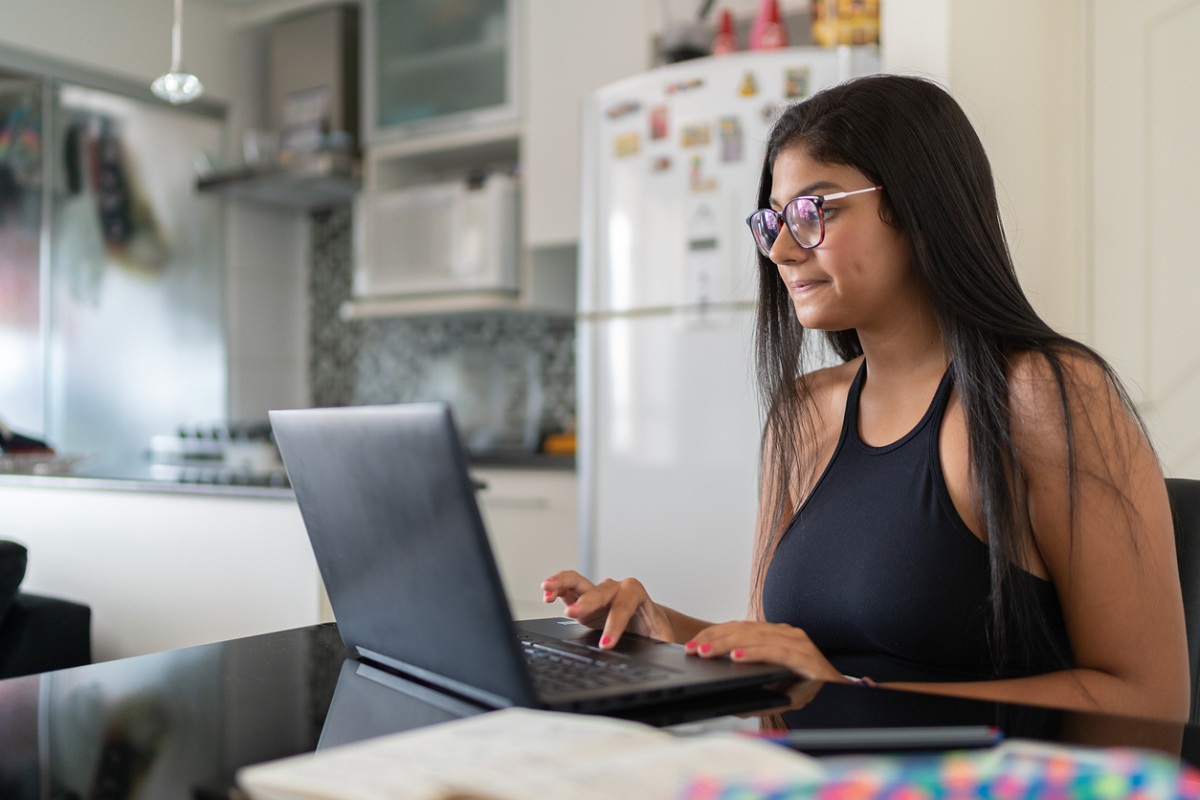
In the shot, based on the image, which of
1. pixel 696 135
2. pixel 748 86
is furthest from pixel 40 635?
pixel 748 86

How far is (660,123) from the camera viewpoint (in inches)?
117

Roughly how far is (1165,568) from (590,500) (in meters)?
2.20

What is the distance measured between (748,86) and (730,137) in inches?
5.3

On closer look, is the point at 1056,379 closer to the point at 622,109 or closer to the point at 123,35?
the point at 622,109

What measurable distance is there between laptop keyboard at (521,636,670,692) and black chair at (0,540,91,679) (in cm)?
158

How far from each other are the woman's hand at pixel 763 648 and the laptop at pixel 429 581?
0.06 ft

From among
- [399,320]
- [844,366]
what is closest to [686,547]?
[844,366]

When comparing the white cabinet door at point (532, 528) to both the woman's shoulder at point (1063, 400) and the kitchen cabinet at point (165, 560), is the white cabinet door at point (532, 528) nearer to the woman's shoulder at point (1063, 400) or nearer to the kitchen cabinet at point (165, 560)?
the kitchen cabinet at point (165, 560)

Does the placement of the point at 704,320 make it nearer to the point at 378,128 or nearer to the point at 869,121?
the point at 869,121

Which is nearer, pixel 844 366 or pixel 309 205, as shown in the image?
pixel 844 366

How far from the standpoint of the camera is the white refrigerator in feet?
9.09

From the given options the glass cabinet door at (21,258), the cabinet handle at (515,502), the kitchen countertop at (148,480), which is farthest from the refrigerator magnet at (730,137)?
the glass cabinet door at (21,258)

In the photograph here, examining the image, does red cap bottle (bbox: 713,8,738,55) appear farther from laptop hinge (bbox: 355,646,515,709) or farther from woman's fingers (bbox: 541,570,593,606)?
laptop hinge (bbox: 355,646,515,709)

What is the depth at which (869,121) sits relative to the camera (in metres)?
1.17
